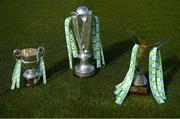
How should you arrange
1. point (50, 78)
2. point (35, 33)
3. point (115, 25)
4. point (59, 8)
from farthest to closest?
point (59, 8), point (115, 25), point (35, 33), point (50, 78)

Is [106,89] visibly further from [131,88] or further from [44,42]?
[44,42]

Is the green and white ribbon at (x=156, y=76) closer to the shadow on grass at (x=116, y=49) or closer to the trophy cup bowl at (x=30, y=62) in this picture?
the shadow on grass at (x=116, y=49)

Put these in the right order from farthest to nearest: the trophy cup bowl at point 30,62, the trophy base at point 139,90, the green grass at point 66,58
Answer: the trophy cup bowl at point 30,62
the trophy base at point 139,90
the green grass at point 66,58

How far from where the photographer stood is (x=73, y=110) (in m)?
3.76

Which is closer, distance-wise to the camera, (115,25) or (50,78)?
(50,78)

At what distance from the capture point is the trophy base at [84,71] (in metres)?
4.44

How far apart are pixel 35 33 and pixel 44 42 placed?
569 millimetres

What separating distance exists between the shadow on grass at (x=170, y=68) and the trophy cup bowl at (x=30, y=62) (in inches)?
70.3

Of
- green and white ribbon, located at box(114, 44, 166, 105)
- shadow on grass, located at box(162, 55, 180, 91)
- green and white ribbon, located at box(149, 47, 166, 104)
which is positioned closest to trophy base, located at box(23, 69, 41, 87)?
green and white ribbon, located at box(114, 44, 166, 105)

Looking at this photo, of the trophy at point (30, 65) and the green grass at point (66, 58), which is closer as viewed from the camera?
the green grass at point (66, 58)

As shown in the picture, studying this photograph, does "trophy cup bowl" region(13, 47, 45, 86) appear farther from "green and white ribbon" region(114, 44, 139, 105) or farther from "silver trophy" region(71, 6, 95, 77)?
"green and white ribbon" region(114, 44, 139, 105)

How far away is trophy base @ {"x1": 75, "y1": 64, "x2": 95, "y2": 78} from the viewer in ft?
14.6

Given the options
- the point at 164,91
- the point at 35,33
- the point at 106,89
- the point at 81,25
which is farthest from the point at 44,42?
the point at 164,91

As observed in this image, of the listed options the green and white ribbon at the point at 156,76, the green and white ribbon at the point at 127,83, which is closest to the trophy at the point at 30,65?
the green and white ribbon at the point at 127,83
